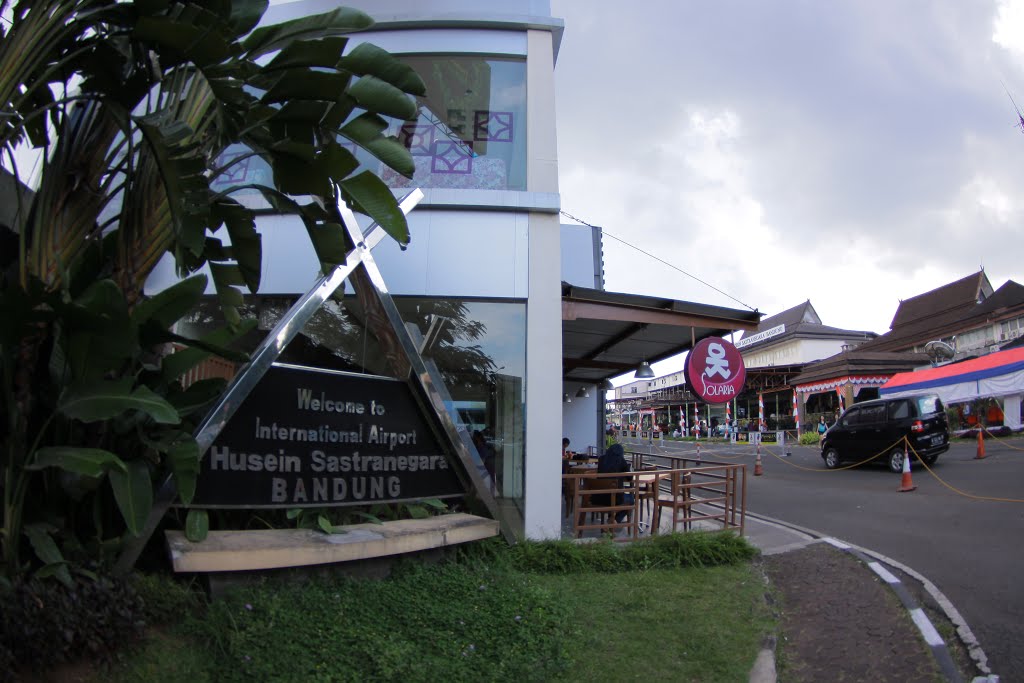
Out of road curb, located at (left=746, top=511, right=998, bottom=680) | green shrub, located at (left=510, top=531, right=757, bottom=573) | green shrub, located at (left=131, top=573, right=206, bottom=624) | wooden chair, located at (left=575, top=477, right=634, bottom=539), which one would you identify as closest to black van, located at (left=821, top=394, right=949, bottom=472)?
road curb, located at (left=746, top=511, right=998, bottom=680)

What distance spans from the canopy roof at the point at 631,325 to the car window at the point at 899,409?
7479mm

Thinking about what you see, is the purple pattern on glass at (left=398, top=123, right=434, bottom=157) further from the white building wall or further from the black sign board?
the white building wall

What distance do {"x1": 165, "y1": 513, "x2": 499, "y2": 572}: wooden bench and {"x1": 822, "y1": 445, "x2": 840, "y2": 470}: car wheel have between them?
649 inches

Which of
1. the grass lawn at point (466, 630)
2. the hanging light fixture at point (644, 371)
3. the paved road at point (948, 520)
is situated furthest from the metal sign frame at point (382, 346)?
the hanging light fixture at point (644, 371)

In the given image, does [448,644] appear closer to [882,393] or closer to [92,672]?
[92,672]

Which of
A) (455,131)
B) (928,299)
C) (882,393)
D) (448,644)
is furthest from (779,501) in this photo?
(928,299)

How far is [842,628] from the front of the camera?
5.79 m

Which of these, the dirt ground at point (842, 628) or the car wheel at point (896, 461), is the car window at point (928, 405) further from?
the dirt ground at point (842, 628)

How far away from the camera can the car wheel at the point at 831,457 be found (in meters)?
19.7

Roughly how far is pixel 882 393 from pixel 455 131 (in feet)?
89.6

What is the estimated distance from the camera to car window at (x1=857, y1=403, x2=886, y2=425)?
18.7m

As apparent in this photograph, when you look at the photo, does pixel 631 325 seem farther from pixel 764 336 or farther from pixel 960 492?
pixel 764 336

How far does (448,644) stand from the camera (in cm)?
470

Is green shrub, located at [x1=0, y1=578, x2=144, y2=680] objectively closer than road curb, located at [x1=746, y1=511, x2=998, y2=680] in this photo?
Yes
